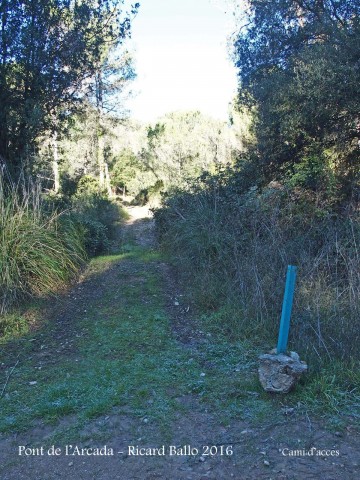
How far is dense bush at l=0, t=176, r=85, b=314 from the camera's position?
5344 mm

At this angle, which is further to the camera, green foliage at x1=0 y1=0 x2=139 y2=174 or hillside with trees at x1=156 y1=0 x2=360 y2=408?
green foliage at x1=0 y1=0 x2=139 y2=174

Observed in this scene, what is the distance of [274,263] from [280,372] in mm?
2155

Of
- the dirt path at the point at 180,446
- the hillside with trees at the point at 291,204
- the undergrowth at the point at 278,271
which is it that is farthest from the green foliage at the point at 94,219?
the dirt path at the point at 180,446

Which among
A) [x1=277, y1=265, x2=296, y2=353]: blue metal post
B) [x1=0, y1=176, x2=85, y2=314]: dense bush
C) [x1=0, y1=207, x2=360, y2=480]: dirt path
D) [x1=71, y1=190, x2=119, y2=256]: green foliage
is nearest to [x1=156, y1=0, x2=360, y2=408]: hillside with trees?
[x1=277, y1=265, x2=296, y2=353]: blue metal post

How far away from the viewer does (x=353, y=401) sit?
306 centimetres

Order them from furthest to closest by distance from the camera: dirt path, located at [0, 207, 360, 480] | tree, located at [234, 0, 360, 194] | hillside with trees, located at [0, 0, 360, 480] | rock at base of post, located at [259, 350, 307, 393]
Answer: tree, located at [234, 0, 360, 194]
rock at base of post, located at [259, 350, 307, 393]
hillside with trees, located at [0, 0, 360, 480]
dirt path, located at [0, 207, 360, 480]

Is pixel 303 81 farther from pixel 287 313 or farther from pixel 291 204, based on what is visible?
pixel 287 313

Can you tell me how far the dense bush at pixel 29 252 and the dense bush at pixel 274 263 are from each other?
2.09 metres

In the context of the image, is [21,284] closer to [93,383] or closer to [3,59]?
[93,383]

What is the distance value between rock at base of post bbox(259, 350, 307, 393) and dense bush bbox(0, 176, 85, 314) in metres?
3.41

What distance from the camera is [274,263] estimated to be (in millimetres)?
5180

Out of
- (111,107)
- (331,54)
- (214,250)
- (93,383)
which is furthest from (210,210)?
(111,107)

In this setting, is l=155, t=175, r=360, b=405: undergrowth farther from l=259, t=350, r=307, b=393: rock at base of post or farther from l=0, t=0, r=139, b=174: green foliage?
l=0, t=0, r=139, b=174: green foliage

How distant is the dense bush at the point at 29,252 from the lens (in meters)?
5.34
